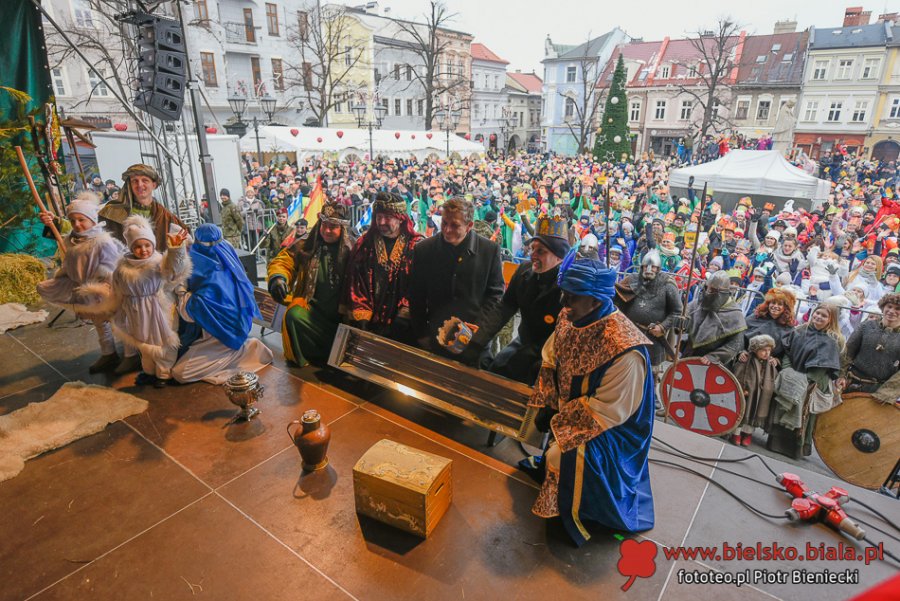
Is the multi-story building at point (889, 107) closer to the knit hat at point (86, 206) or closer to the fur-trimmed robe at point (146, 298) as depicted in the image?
the fur-trimmed robe at point (146, 298)

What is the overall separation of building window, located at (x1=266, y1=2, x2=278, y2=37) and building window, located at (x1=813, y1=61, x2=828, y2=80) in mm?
39066

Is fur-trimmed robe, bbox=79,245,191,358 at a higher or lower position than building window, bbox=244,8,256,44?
lower

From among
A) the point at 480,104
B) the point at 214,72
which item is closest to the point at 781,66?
the point at 480,104

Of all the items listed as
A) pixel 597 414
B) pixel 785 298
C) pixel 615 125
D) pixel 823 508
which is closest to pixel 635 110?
pixel 615 125

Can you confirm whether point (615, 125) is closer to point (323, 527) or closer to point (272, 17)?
point (272, 17)

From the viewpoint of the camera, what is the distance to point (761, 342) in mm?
5160

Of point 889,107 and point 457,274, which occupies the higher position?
point 889,107

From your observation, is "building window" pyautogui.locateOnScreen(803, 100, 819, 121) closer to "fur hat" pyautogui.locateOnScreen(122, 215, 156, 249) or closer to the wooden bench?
the wooden bench

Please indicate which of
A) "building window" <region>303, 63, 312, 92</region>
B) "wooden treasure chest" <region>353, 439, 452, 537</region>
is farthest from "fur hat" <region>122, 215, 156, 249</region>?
"building window" <region>303, 63, 312, 92</region>

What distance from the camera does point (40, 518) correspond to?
10.2 feet

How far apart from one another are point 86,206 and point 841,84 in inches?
1882

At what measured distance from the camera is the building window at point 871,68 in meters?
35.3

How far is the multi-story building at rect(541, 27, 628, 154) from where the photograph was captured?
47125 millimetres

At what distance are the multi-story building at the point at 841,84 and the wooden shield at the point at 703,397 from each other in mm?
42773
